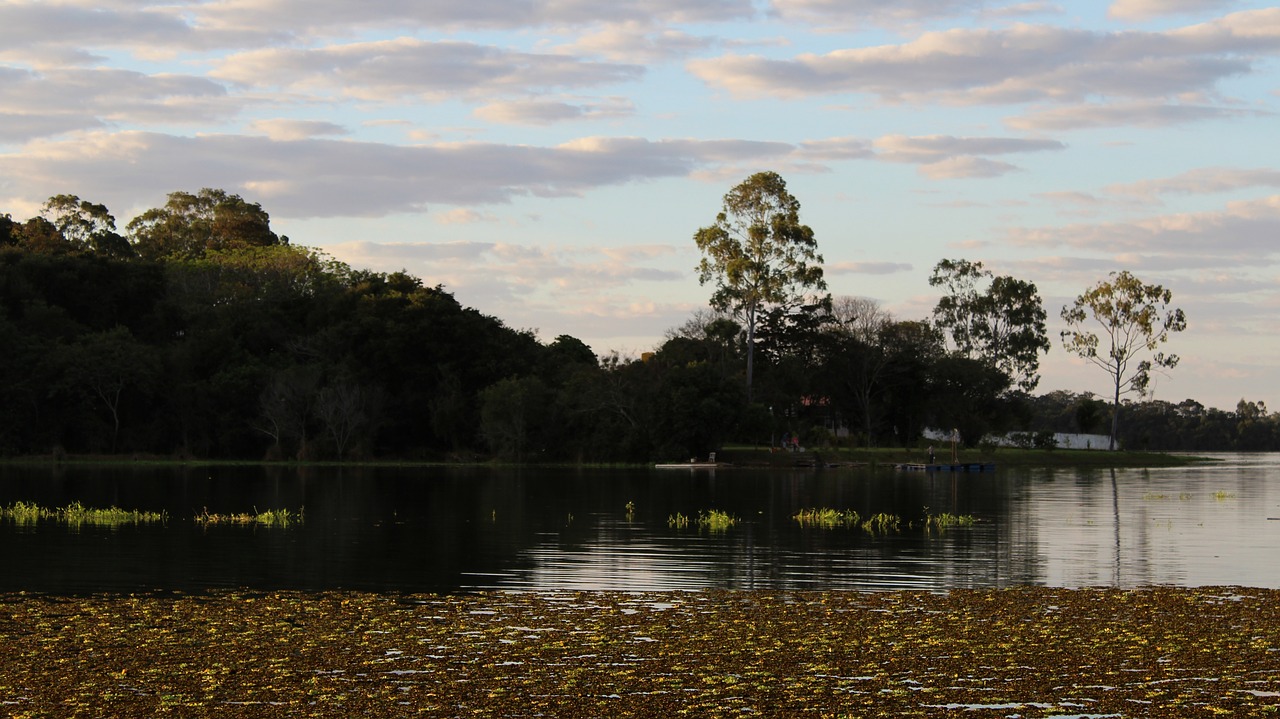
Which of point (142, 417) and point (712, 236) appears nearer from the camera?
point (142, 417)

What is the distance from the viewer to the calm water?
26.4 meters

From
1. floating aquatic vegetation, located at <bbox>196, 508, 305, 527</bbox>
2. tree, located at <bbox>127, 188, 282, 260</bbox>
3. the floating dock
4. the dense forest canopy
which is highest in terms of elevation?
tree, located at <bbox>127, 188, 282, 260</bbox>

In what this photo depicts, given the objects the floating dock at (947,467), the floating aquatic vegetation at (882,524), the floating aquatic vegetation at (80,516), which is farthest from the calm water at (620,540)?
the floating dock at (947,467)

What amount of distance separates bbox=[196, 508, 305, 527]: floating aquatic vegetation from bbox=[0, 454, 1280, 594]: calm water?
83 centimetres

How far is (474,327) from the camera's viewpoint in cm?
10019

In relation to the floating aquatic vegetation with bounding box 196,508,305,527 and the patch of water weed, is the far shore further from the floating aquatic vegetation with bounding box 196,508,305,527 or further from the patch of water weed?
the patch of water weed

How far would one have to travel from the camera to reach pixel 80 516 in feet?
135

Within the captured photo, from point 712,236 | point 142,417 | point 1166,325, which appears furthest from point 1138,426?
point 142,417

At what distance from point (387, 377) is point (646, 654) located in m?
82.7

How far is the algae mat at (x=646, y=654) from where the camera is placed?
1442 centimetres

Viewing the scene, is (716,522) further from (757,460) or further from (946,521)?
(757,460)

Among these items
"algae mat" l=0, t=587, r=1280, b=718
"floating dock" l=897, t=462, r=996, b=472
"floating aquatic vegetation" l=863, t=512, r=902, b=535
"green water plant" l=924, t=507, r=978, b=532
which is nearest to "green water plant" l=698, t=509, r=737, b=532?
"floating aquatic vegetation" l=863, t=512, r=902, b=535

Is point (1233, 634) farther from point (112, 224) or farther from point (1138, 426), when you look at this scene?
point (1138, 426)

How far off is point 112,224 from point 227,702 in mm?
135095
